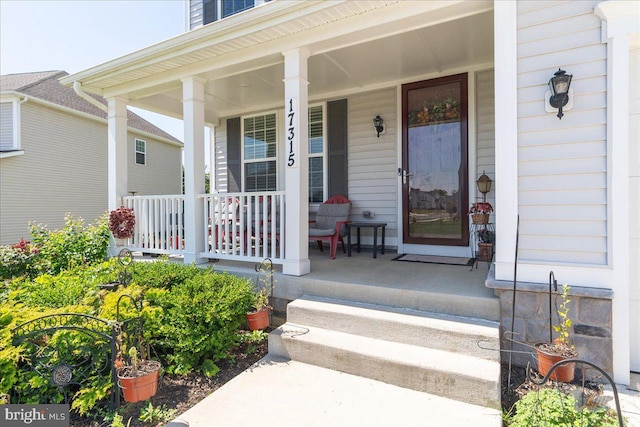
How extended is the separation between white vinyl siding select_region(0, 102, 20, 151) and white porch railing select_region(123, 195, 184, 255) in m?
6.91

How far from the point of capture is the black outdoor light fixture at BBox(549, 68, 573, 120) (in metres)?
2.35

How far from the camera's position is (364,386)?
7.47 feet

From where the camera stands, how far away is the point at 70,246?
14.9 ft

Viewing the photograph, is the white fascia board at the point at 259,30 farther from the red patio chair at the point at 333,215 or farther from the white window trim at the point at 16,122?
the white window trim at the point at 16,122

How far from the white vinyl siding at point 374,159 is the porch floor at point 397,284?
3.61 feet

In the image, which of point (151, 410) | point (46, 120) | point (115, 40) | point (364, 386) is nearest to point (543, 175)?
point (364, 386)

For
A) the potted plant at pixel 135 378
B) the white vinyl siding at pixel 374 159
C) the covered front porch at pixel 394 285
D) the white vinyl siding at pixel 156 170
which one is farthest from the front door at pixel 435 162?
the white vinyl siding at pixel 156 170

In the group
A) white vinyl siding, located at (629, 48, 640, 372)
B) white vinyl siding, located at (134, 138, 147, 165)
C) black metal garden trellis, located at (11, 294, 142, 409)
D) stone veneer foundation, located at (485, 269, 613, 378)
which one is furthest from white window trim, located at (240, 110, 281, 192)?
white vinyl siding, located at (134, 138, 147, 165)

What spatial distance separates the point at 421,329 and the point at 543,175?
1.46 m

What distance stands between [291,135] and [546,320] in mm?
2710

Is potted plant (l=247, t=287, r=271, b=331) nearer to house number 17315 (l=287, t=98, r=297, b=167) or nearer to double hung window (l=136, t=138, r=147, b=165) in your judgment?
house number 17315 (l=287, t=98, r=297, b=167)

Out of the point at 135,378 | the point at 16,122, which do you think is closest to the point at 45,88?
the point at 16,122

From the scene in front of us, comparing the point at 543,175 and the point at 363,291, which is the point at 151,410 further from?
the point at 543,175

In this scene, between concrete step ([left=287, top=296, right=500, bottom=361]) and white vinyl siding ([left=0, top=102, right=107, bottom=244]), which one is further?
white vinyl siding ([left=0, top=102, right=107, bottom=244])
